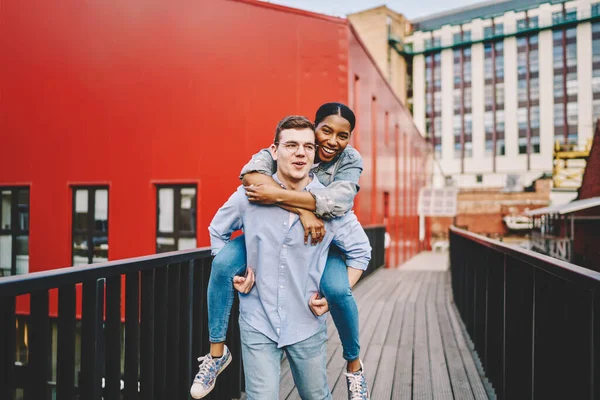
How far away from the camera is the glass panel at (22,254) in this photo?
35.9ft

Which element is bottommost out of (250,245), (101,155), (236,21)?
(250,245)

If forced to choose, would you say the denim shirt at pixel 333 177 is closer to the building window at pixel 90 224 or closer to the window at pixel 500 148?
the building window at pixel 90 224

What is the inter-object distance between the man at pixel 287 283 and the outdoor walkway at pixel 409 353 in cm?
142

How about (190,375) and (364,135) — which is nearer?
(190,375)

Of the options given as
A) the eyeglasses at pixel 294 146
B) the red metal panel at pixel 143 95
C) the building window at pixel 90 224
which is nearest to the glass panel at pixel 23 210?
the red metal panel at pixel 143 95

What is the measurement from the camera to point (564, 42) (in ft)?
146

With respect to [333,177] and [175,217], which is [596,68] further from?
[333,177]

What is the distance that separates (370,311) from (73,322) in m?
5.01

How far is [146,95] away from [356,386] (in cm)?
955

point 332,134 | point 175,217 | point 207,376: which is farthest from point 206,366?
point 175,217

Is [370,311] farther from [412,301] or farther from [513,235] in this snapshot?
[513,235]

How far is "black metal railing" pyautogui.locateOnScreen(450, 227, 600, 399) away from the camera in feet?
5.28

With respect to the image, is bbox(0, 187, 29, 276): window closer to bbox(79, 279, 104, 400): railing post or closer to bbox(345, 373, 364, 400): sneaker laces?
A: bbox(79, 279, 104, 400): railing post

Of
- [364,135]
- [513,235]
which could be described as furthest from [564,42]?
[364,135]
